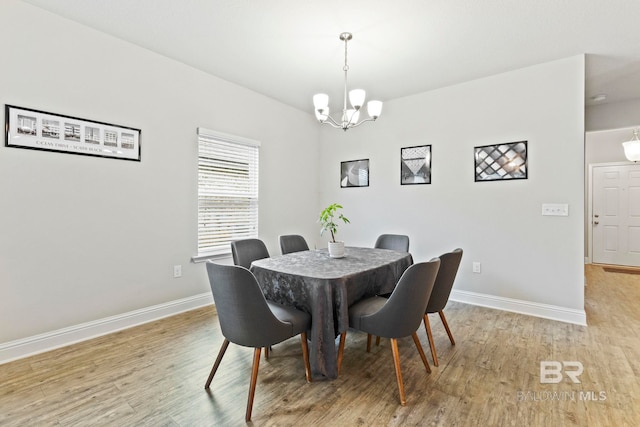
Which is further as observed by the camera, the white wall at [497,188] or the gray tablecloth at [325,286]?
the white wall at [497,188]

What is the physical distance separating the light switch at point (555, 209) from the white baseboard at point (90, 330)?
397 centimetres

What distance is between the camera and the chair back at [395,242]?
343 cm

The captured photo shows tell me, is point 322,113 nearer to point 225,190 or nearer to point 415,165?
point 225,190

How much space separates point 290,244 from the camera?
11.4 feet

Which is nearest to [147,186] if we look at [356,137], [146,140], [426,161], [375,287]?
[146,140]

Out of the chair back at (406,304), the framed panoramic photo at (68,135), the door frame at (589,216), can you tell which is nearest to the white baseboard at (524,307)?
the chair back at (406,304)

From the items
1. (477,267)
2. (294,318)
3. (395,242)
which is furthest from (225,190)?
(477,267)

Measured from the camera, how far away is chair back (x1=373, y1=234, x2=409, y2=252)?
3.43 m

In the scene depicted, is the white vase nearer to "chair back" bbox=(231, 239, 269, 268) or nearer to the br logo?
"chair back" bbox=(231, 239, 269, 268)

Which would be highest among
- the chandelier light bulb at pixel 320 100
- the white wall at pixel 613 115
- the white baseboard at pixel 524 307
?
the white wall at pixel 613 115

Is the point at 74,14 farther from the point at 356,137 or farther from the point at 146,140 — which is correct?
the point at 356,137

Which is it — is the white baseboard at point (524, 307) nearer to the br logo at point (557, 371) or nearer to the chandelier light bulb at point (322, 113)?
the br logo at point (557, 371)

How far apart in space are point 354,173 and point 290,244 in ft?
6.21

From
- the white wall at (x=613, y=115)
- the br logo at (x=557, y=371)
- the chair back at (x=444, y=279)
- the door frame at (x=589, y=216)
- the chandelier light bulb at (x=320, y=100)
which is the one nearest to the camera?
the br logo at (x=557, y=371)
